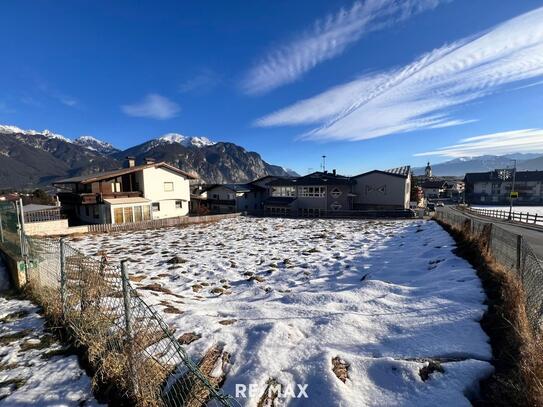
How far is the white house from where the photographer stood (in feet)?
83.1

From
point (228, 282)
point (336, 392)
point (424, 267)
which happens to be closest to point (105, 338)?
point (336, 392)

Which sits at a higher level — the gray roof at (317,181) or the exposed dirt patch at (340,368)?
the gray roof at (317,181)

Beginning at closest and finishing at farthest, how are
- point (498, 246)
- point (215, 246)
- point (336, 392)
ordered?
point (336, 392)
point (498, 246)
point (215, 246)

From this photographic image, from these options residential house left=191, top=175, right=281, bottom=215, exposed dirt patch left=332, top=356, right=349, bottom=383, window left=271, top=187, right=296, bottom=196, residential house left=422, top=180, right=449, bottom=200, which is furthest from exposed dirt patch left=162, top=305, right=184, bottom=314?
residential house left=422, top=180, right=449, bottom=200

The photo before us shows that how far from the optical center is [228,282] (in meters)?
9.06

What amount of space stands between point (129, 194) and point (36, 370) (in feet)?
87.6

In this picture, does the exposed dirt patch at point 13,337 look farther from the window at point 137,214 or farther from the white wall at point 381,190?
the white wall at point 381,190

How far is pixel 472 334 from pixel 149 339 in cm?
544

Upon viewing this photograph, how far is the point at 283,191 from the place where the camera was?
132 feet

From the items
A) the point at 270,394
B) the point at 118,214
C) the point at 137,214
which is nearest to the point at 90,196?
the point at 118,214

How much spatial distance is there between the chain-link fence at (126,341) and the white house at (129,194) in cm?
2085

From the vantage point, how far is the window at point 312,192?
37.0m

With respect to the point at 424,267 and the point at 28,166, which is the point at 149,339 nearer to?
the point at 424,267

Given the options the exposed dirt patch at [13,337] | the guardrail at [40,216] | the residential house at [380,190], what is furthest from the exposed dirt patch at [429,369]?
the residential house at [380,190]
